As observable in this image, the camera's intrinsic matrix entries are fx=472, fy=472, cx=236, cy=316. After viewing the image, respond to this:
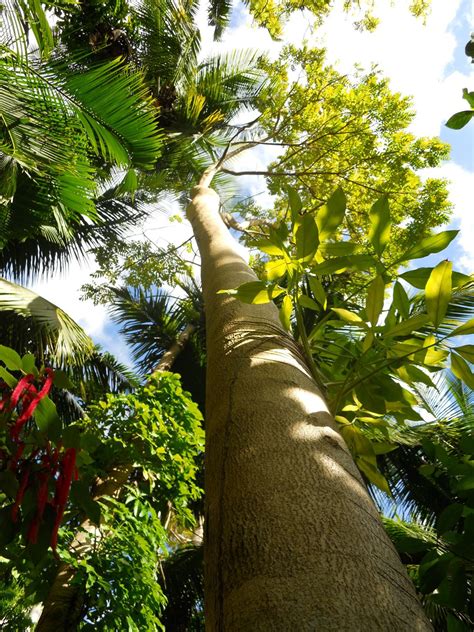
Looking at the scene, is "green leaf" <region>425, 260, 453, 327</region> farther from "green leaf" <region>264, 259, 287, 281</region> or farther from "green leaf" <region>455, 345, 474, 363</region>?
"green leaf" <region>264, 259, 287, 281</region>

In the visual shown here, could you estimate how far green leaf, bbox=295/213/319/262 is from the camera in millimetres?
1182

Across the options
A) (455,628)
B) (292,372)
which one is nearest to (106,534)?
(455,628)

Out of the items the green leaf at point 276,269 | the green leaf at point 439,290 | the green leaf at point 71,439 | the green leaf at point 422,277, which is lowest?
the green leaf at point 71,439

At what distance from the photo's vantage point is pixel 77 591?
9.26ft

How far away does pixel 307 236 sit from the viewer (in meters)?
1.19

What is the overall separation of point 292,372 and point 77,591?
2.57 m

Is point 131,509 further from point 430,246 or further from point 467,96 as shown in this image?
point 467,96

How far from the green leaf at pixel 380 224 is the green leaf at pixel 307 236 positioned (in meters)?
0.18

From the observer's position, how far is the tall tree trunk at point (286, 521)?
526 millimetres

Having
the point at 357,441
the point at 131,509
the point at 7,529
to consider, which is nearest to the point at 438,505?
the point at 131,509

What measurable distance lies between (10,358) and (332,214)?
2.88ft

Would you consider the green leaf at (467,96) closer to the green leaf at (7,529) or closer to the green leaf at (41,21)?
the green leaf at (7,529)

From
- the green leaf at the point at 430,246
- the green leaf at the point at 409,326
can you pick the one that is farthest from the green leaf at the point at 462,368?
the green leaf at the point at 430,246

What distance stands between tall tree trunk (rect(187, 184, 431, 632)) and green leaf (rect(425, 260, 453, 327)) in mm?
338
